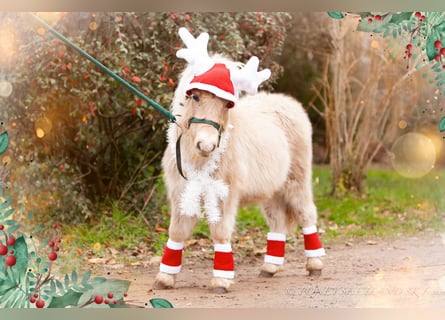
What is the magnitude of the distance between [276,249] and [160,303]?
769 mm

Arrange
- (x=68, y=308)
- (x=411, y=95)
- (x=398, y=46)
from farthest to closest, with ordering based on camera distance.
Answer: (x=411, y=95)
(x=398, y=46)
(x=68, y=308)

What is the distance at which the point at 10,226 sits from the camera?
3.07 m

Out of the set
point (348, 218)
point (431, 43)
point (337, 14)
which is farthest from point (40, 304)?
point (348, 218)

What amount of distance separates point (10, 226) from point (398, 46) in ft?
7.21

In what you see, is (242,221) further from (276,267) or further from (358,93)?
(358,93)

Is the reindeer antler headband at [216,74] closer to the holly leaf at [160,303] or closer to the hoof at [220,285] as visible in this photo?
the hoof at [220,285]

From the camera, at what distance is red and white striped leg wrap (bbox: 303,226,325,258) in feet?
11.2

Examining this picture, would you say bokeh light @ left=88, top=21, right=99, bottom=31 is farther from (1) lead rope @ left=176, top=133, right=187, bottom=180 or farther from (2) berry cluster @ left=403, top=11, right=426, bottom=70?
(2) berry cluster @ left=403, top=11, right=426, bottom=70

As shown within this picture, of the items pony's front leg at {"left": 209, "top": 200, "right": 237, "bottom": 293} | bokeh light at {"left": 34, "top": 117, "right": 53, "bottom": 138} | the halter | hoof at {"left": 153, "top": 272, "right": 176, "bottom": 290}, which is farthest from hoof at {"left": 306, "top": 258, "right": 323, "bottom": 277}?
bokeh light at {"left": 34, "top": 117, "right": 53, "bottom": 138}

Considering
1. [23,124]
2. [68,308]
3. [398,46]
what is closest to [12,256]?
[68,308]

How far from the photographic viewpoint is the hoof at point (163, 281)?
10.1 ft

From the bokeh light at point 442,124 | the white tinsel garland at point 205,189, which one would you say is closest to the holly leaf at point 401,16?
the bokeh light at point 442,124

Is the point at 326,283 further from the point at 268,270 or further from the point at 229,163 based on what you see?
the point at 229,163

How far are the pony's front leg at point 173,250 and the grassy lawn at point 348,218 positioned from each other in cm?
49
